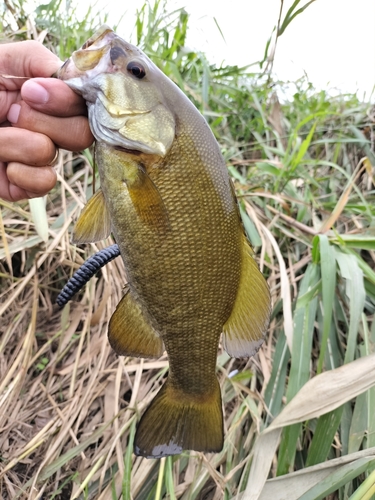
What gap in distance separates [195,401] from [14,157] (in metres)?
0.74

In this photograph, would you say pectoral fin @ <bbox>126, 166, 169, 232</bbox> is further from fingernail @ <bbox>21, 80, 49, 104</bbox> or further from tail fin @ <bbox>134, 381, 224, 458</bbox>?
tail fin @ <bbox>134, 381, 224, 458</bbox>

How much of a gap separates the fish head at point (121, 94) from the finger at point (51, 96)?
0.07 feet

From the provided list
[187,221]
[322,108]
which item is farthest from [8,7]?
[187,221]

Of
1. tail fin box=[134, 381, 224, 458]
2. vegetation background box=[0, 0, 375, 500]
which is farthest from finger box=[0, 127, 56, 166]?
tail fin box=[134, 381, 224, 458]

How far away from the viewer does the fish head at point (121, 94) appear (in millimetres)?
851

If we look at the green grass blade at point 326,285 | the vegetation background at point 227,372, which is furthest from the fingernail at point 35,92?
the green grass blade at point 326,285

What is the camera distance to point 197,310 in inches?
36.7

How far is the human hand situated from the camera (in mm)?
911

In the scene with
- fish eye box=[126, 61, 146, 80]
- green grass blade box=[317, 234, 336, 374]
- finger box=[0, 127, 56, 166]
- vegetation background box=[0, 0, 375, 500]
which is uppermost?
fish eye box=[126, 61, 146, 80]

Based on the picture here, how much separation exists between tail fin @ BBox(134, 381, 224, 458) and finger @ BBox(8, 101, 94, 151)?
0.64m

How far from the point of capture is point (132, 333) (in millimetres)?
962

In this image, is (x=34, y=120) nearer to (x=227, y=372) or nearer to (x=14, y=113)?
(x=14, y=113)

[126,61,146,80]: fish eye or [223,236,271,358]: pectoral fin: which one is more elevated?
[126,61,146,80]: fish eye

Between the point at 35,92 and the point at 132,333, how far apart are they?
22.3 inches
